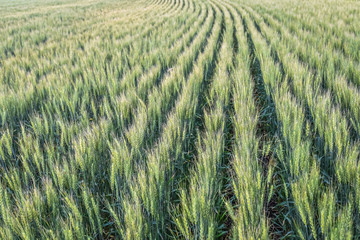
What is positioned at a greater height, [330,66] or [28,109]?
[330,66]

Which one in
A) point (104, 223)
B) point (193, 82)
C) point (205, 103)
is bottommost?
point (104, 223)

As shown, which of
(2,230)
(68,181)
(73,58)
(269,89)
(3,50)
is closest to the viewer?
(2,230)

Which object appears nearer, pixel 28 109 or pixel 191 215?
pixel 191 215

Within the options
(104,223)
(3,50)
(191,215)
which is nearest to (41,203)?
(104,223)

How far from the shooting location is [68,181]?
1.15m

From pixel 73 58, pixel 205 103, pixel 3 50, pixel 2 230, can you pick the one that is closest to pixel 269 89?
pixel 205 103

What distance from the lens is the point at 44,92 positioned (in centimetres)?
247

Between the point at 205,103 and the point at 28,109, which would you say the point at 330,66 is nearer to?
the point at 205,103

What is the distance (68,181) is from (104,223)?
9.9 inches

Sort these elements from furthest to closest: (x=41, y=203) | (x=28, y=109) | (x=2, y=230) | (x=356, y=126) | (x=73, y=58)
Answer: (x=73, y=58)
(x=28, y=109)
(x=356, y=126)
(x=41, y=203)
(x=2, y=230)

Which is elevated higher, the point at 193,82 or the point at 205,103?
the point at 193,82

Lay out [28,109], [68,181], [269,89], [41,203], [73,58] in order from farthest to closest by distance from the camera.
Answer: [73,58], [269,89], [28,109], [68,181], [41,203]

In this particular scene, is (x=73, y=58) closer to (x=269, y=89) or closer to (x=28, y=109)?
(x=28, y=109)

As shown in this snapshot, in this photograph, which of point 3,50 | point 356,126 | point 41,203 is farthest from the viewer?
point 3,50
